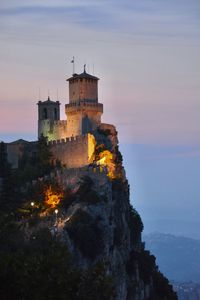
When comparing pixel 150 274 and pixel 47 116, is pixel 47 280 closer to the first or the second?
pixel 150 274

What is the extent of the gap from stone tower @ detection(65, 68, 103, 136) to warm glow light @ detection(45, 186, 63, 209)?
11.3 meters

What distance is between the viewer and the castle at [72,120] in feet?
289

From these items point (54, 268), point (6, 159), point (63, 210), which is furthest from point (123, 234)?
point (54, 268)

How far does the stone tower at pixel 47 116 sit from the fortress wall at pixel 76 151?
6605 millimetres

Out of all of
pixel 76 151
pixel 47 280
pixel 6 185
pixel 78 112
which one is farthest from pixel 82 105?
pixel 47 280

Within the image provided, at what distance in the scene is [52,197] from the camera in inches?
3152

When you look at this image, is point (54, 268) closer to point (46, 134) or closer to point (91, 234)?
point (91, 234)

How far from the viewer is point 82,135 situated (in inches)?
3378

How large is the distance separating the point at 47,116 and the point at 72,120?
4278 millimetres

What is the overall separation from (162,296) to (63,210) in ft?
61.5

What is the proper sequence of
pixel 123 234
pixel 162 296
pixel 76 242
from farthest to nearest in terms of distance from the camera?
pixel 162 296 < pixel 123 234 < pixel 76 242

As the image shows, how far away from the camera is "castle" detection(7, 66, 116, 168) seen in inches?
3472

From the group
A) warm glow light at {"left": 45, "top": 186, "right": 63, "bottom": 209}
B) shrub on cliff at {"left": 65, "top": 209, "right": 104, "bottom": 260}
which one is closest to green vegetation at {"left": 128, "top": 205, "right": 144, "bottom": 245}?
warm glow light at {"left": 45, "top": 186, "right": 63, "bottom": 209}

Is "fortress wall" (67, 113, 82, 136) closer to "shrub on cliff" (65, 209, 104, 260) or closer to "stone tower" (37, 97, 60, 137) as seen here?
"stone tower" (37, 97, 60, 137)
